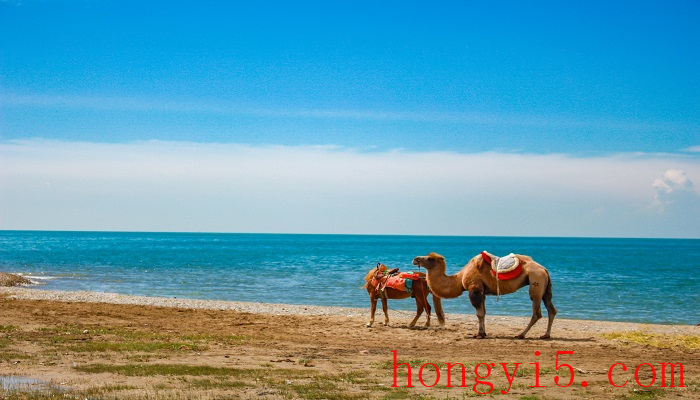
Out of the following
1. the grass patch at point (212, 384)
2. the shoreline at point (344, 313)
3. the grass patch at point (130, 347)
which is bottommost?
the shoreline at point (344, 313)

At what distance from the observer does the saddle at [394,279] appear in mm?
17625

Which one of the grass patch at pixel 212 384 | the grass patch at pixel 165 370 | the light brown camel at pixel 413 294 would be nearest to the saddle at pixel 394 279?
the light brown camel at pixel 413 294

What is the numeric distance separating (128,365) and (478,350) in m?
7.12

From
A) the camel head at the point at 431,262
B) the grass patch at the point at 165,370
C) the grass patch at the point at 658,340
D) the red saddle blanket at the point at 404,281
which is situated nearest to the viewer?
the grass patch at the point at 165,370

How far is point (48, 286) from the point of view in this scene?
3547cm

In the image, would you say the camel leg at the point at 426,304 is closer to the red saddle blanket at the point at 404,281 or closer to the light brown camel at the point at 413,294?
the light brown camel at the point at 413,294

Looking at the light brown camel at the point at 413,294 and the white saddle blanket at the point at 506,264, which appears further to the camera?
the light brown camel at the point at 413,294

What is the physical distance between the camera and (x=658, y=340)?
50.7 feet

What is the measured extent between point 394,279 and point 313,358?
6.01 meters

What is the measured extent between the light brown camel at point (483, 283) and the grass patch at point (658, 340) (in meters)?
1.77

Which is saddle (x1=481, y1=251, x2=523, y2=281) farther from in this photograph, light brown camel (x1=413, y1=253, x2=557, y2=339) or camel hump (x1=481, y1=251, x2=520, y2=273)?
light brown camel (x1=413, y1=253, x2=557, y2=339)

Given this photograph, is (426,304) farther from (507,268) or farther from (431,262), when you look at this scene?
(507,268)

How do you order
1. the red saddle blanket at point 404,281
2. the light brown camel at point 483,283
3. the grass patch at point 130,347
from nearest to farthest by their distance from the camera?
the grass patch at point 130,347 → the light brown camel at point 483,283 → the red saddle blanket at point 404,281

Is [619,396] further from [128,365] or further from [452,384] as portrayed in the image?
[128,365]
